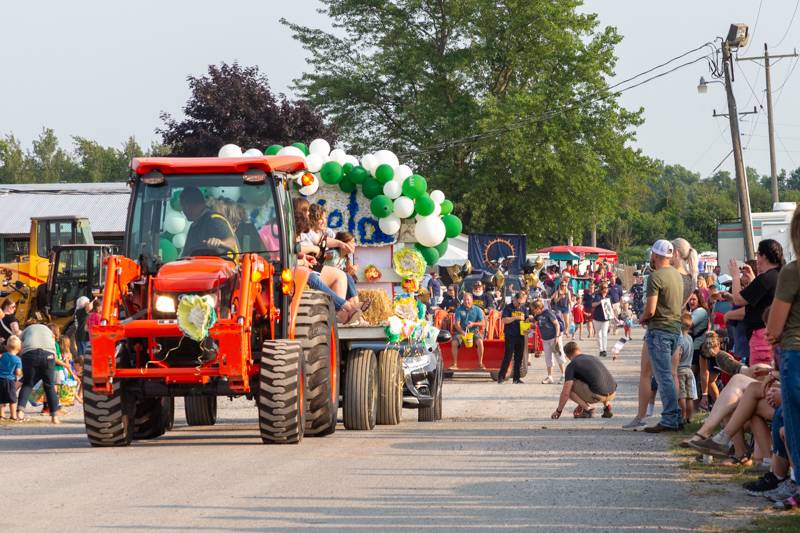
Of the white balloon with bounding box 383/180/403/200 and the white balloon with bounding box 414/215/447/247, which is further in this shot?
the white balloon with bounding box 414/215/447/247

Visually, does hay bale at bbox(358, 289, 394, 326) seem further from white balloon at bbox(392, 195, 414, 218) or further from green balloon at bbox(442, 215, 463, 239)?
green balloon at bbox(442, 215, 463, 239)

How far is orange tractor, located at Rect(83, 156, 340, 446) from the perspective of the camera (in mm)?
12352

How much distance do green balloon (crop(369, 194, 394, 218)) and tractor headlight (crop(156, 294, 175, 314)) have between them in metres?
5.55

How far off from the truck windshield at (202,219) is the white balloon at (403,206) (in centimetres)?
467

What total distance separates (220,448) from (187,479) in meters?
2.61

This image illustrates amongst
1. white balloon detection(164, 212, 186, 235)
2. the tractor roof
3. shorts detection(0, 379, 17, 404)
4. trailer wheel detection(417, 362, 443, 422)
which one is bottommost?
trailer wheel detection(417, 362, 443, 422)

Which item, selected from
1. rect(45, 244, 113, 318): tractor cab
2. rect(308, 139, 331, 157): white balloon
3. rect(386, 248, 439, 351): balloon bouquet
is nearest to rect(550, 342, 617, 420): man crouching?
rect(386, 248, 439, 351): balloon bouquet

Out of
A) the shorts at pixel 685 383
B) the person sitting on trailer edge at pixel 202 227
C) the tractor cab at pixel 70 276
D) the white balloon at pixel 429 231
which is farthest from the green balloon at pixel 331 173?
the tractor cab at pixel 70 276

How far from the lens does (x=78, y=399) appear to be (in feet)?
72.0

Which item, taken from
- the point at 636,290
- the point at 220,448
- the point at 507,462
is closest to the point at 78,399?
the point at 220,448

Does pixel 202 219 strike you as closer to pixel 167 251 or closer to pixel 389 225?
pixel 167 251

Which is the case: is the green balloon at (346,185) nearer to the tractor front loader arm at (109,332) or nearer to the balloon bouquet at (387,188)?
the balloon bouquet at (387,188)

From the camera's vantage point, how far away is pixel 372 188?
706 inches

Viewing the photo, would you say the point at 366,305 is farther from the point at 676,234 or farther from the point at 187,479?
the point at 676,234
